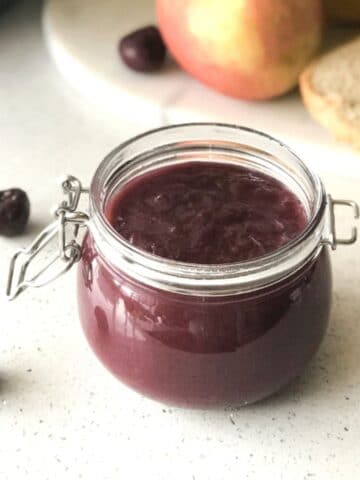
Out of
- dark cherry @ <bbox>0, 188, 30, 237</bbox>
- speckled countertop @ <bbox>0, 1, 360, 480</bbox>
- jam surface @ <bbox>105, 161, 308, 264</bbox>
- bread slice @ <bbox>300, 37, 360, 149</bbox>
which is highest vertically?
jam surface @ <bbox>105, 161, 308, 264</bbox>

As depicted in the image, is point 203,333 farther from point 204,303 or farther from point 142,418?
point 142,418

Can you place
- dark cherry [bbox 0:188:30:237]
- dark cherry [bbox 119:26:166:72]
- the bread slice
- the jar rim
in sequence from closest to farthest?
1. the jar rim
2. dark cherry [bbox 0:188:30:237]
3. the bread slice
4. dark cherry [bbox 119:26:166:72]

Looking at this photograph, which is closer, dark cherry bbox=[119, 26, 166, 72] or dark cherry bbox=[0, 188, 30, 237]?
dark cherry bbox=[0, 188, 30, 237]

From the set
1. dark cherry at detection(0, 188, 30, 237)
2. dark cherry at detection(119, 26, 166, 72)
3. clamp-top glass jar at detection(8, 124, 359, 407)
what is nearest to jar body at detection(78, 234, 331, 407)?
clamp-top glass jar at detection(8, 124, 359, 407)

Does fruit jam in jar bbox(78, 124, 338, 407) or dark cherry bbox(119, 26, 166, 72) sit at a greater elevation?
fruit jam in jar bbox(78, 124, 338, 407)

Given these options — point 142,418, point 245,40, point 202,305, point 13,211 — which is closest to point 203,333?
point 202,305

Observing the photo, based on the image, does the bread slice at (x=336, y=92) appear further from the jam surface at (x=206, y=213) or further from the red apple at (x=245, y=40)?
the jam surface at (x=206, y=213)

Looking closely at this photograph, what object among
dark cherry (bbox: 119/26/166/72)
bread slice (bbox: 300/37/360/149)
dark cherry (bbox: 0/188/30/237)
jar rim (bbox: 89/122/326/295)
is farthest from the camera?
dark cherry (bbox: 119/26/166/72)

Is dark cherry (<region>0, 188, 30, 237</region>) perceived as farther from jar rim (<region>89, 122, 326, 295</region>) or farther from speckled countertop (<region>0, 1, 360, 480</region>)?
jar rim (<region>89, 122, 326, 295</region>)
